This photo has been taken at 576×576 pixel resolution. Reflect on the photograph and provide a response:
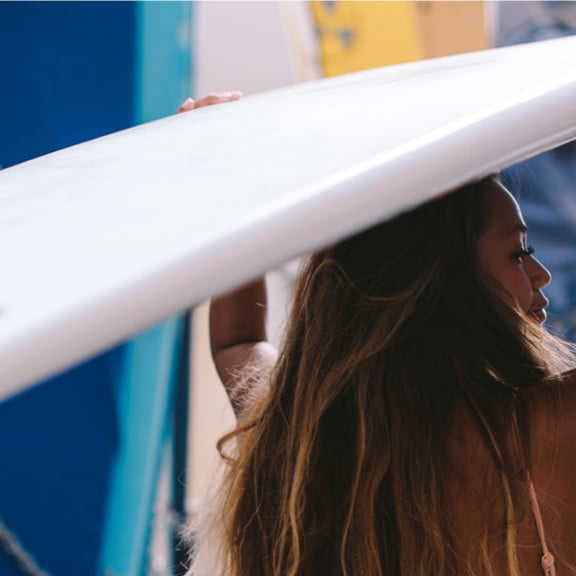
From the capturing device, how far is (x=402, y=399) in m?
0.95

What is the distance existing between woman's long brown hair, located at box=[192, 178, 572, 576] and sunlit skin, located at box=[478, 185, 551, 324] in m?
0.02

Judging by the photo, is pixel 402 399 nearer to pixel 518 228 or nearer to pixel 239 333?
pixel 518 228

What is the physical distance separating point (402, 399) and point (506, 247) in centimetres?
22

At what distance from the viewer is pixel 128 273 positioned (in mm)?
380

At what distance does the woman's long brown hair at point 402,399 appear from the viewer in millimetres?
926

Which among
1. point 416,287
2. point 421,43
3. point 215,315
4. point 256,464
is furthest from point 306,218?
point 421,43

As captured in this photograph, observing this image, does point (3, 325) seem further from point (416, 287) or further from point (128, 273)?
point (416, 287)

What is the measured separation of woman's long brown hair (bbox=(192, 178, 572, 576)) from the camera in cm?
93

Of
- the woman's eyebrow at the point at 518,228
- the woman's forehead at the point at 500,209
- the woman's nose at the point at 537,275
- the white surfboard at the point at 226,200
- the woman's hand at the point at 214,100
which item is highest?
the white surfboard at the point at 226,200

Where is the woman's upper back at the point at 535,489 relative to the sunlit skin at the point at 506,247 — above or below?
below

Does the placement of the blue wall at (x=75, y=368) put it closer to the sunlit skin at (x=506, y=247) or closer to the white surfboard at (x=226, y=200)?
the sunlit skin at (x=506, y=247)

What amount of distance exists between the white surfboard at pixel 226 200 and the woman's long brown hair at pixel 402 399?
0.28 m

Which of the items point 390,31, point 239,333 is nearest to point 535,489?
point 239,333

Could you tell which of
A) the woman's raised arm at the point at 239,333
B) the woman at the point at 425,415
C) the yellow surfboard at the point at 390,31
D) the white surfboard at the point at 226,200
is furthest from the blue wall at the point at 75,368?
the white surfboard at the point at 226,200
